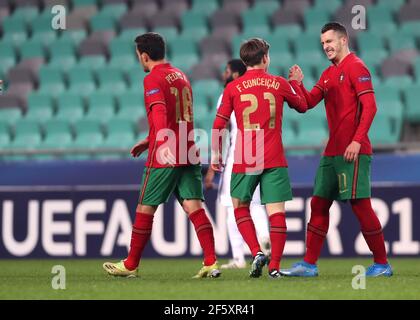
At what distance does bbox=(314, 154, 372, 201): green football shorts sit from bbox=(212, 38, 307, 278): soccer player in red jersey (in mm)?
338

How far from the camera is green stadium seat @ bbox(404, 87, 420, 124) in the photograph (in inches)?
482

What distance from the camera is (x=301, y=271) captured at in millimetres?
7457

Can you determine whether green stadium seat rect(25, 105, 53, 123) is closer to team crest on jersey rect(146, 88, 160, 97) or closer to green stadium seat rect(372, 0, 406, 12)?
green stadium seat rect(372, 0, 406, 12)

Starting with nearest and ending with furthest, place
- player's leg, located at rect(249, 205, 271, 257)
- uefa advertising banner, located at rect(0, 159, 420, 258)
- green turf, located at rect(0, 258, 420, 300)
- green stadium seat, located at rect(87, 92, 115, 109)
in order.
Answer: green turf, located at rect(0, 258, 420, 300) → player's leg, located at rect(249, 205, 271, 257) → uefa advertising banner, located at rect(0, 159, 420, 258) → green stadium seat, located at rect(87, 92, 115, 109)

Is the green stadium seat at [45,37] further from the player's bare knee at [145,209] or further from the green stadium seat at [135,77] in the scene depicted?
the player's bare knee at [145,209]

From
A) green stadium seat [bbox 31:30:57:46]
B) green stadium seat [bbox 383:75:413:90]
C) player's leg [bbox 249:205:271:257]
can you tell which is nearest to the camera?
player's leg [bbox 249:205:271:257]

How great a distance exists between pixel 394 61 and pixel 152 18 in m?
4.03

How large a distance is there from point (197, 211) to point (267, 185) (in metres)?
0.61

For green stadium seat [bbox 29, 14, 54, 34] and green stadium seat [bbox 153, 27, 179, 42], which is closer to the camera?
green stadium seat [bbox 153, 27, 179, 42]

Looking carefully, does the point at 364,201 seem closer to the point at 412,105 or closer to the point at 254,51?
the point at 254,51

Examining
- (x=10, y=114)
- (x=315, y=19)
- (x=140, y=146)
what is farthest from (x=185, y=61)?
(x=140, y=146)

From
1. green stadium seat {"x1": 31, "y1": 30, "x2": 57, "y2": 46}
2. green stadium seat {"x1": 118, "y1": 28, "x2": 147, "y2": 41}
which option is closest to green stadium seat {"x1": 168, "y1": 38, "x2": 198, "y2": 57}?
green stadium seat {"x1": 118, "y1": 28, "x2": 147, "y2": 41}
